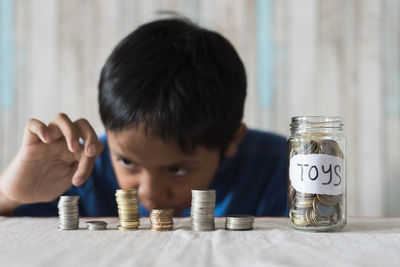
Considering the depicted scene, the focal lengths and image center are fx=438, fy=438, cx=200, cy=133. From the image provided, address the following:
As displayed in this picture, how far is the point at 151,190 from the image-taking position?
96cm

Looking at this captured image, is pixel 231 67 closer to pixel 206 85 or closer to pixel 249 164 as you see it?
pixel 206 85

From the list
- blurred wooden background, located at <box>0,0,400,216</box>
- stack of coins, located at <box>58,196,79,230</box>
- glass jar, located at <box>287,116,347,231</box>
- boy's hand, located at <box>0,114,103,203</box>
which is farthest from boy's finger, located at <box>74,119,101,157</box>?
blurred wooden background, located at <box>0,0,400,216</box>

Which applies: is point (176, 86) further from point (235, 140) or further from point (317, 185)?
point (317, 185)

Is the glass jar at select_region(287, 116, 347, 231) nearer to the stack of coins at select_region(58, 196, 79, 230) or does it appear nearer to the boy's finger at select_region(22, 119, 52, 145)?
the stack of coins at select_region(58, 196, 79, 230)

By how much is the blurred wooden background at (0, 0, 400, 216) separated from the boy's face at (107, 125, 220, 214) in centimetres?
103

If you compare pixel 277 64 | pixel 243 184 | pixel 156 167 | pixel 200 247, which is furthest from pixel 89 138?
pixel 277 64

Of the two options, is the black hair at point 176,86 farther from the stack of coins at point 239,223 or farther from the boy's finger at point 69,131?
the stack of coins at point 239,223

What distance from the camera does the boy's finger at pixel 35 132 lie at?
873 mm

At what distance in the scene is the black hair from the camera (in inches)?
38.2

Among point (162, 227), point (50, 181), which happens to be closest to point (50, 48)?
point (50, 181)

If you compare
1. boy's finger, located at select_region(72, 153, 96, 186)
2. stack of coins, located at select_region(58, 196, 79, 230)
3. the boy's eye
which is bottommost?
stack of coins, located at select_region(58, 196, 79, 230)

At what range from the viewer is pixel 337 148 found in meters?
0.70

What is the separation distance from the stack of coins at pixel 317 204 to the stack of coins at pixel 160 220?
20 cm

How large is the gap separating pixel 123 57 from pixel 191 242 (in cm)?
59
